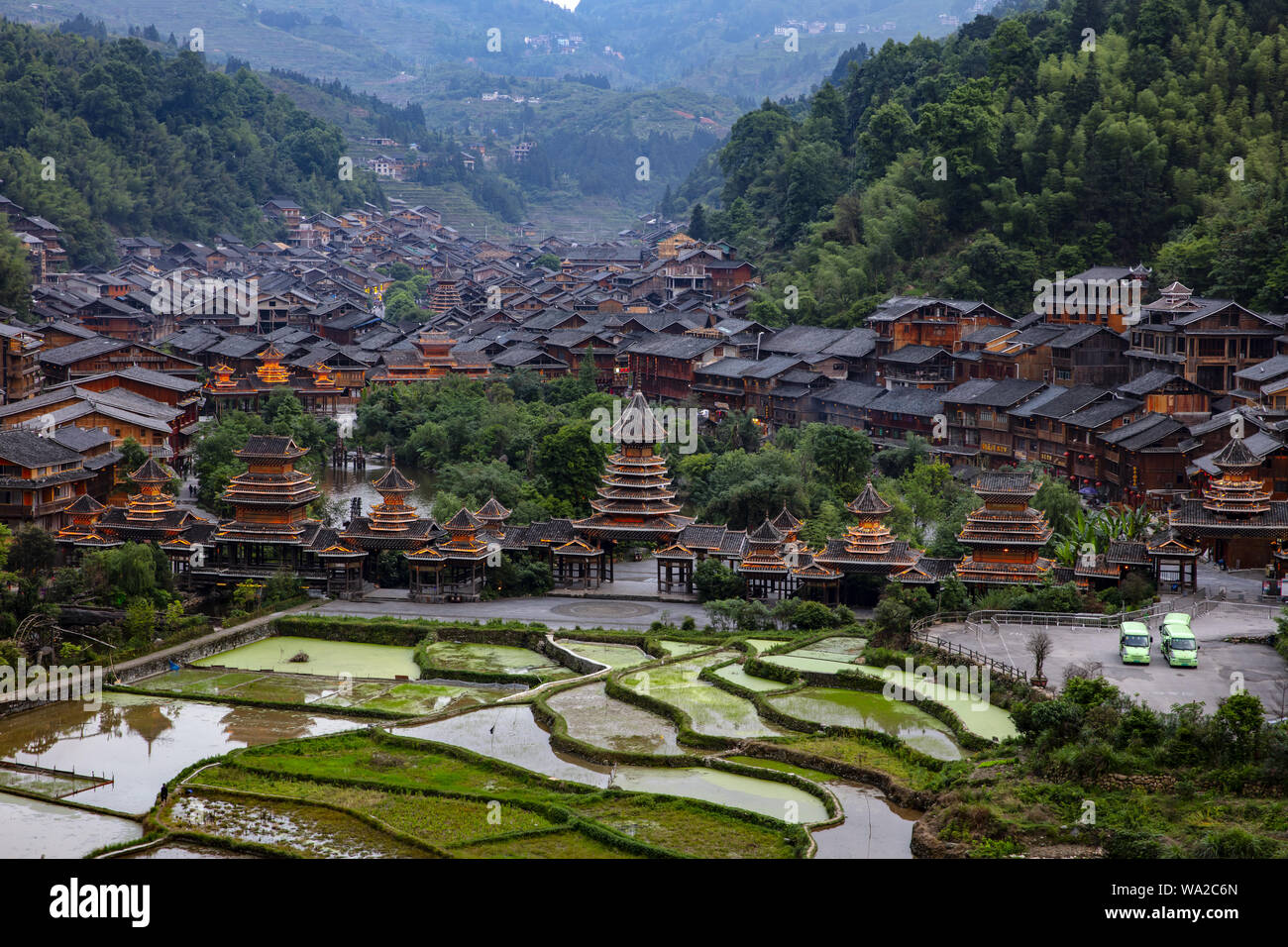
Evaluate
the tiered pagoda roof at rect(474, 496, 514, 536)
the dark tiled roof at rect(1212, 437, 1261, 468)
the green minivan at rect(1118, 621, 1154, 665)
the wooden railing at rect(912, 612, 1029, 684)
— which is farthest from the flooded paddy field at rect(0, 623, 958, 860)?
the dark tiled roof at rect(1212, 437, 1261, 468)

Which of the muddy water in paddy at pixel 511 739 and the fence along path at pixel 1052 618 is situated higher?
the fence along path at pixel 1052 618

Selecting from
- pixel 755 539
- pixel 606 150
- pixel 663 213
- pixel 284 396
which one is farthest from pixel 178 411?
pixel 606 150

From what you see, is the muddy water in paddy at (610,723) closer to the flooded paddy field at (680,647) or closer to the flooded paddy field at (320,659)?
the flooded paddy field at (680,647)

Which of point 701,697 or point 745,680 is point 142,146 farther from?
point 701,697

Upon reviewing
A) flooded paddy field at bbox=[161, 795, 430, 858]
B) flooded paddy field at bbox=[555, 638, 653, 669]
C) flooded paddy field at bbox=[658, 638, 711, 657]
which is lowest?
flooded paddy field at bbox=[161, 795, 430, 858]

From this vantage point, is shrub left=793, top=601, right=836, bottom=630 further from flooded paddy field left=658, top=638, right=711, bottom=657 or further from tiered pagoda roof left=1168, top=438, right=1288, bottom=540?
tiered pagoda roof left=1168, top=438, right=1288, bottom=540

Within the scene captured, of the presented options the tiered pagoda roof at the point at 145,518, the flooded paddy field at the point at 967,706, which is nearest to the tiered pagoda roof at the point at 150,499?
the tiered pagoda roof at the point at 145,518
